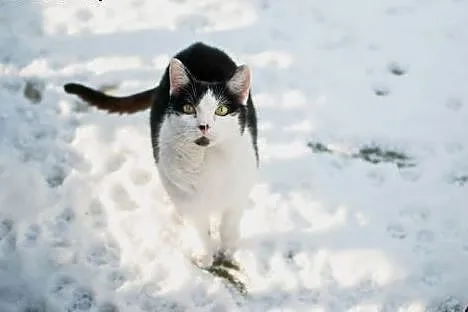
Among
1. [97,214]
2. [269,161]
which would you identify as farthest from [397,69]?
[97,214]

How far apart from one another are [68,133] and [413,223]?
1560 mm

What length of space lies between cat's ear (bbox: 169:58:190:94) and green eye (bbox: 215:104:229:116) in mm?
142

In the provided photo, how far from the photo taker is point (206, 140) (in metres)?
2.30

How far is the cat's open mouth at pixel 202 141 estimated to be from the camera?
7.52ft

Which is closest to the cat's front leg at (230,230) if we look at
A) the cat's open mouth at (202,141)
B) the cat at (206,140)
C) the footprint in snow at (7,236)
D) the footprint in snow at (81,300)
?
the cat at (206,140)

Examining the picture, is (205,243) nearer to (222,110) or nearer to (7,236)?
(222,110)

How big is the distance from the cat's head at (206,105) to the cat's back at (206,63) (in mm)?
210

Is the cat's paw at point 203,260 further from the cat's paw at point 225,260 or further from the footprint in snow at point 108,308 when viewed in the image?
the footprint in snow at point 108,308

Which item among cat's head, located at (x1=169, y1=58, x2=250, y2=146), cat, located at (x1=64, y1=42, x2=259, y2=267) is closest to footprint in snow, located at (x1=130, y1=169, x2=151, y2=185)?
cat, located at (x1=64, y1=42, x2=259, y2=267)

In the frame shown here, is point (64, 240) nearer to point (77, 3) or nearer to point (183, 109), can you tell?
point (183, 109)

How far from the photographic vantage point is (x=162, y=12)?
3.90 m

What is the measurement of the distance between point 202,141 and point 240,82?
23 cm

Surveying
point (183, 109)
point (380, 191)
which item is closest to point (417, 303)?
point (380, 191)

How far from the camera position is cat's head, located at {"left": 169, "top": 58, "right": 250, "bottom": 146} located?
2270 millimetres
